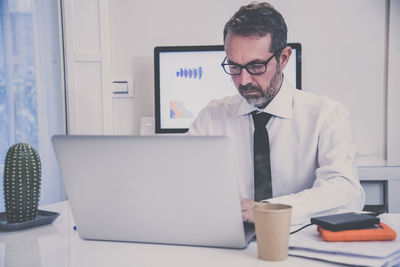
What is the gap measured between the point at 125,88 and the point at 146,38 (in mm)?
333

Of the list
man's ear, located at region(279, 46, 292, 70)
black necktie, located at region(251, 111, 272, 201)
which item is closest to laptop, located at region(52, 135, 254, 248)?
black necktie, located at region(251, 111, 272, 201)

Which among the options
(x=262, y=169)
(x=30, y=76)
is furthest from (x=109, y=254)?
(x=30, y=76)

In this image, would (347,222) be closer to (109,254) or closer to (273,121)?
(109,254)

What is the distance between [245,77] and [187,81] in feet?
3.34

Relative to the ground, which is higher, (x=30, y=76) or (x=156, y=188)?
(x=30, y=76)

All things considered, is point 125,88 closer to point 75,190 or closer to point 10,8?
point 10,8

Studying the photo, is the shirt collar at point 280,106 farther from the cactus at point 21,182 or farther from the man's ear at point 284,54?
the cactus at point 21,182

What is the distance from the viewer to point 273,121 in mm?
1497

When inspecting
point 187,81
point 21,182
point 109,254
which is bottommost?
point 109,254

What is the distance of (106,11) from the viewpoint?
2574 mm

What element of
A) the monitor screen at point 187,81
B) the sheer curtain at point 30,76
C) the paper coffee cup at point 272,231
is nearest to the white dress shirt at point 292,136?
the paper coffee cup at point 272,231

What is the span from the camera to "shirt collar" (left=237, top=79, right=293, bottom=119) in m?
1.48

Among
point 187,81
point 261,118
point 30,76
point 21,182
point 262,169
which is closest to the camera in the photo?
point 21,182

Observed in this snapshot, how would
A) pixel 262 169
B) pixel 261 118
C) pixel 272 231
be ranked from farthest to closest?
pixel 261 118 < pixel 262 169 < pixel 272 231
